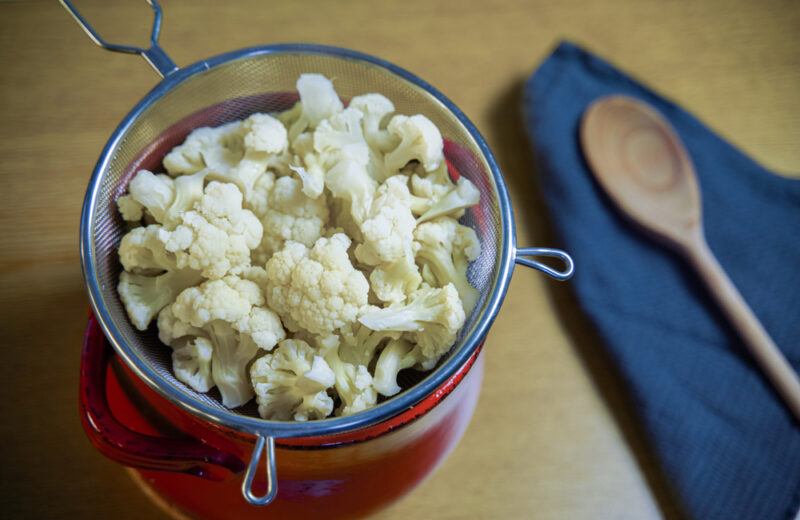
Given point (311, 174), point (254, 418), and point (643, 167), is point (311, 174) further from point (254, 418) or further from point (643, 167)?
point (643, 167)

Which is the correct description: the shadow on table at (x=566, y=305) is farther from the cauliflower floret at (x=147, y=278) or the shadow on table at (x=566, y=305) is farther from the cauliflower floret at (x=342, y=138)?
the cauliflower floret at (x=147, y=278)

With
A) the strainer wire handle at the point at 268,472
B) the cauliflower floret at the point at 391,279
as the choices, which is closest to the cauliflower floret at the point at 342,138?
the cauliflower floret at the point at 391,279

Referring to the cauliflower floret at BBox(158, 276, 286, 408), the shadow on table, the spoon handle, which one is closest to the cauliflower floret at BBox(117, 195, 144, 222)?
the cauliflower floret at BBox(158, 276, 286, 408)

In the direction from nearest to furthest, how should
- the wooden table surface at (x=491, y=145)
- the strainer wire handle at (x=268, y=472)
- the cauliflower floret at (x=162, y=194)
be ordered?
the strainer wire handle at (x=268, y=472) → the cauliflower floret at (x=162, y=194) → the wooden table surface at (x=491, y=145)

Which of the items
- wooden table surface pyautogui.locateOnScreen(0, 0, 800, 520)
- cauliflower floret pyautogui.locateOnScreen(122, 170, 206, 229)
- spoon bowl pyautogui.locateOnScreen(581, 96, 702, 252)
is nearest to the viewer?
cauliflower floret pyautogui.locateOnScreen(122, 170, 206, 229)

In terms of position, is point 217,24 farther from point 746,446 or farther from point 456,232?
point 746,446

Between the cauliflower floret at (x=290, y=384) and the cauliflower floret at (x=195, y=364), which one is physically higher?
the cauliflower floret at (x=290, y=384)

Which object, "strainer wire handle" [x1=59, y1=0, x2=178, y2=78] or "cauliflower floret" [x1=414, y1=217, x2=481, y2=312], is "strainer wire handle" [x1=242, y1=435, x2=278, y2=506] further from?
"strainer wire handle" [x1=59, y1=0, x2=178, y2=78]
